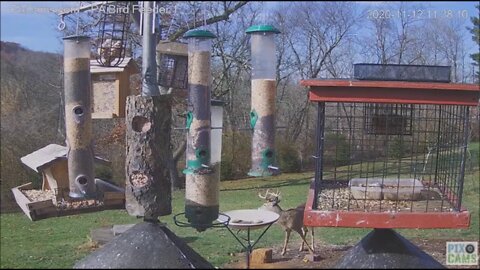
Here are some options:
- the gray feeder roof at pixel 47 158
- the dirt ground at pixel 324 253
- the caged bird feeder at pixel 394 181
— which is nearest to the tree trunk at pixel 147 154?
the caged bird feeder at pixel 394 181

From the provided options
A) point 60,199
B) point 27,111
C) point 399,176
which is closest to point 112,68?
point 60,199

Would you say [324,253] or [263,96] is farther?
[324,253]

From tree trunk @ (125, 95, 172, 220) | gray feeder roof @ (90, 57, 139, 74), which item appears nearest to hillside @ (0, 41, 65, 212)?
gray feeder roof @ (90, 57, 139, 74)

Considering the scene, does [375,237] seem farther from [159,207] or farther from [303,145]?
[303,145]

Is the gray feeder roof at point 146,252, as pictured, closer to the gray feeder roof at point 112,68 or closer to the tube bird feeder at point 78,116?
the tube bird feeder at point 78,116

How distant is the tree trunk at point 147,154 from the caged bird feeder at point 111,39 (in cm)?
113

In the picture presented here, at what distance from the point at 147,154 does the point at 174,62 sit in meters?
1.13

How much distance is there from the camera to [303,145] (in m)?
20.1

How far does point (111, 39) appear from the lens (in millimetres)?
5906

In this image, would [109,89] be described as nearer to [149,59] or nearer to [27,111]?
[149,59]

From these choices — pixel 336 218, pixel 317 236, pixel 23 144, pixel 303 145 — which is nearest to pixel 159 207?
pixel 336 218

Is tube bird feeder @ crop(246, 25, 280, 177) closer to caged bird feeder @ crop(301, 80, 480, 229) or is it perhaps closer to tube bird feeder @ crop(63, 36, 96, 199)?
caged bird feeder @ crop(301, 80, 480, 229)

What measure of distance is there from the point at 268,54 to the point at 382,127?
126 centimetres

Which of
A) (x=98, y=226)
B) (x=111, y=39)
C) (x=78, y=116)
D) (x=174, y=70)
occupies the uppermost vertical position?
(x=111, y=39)
